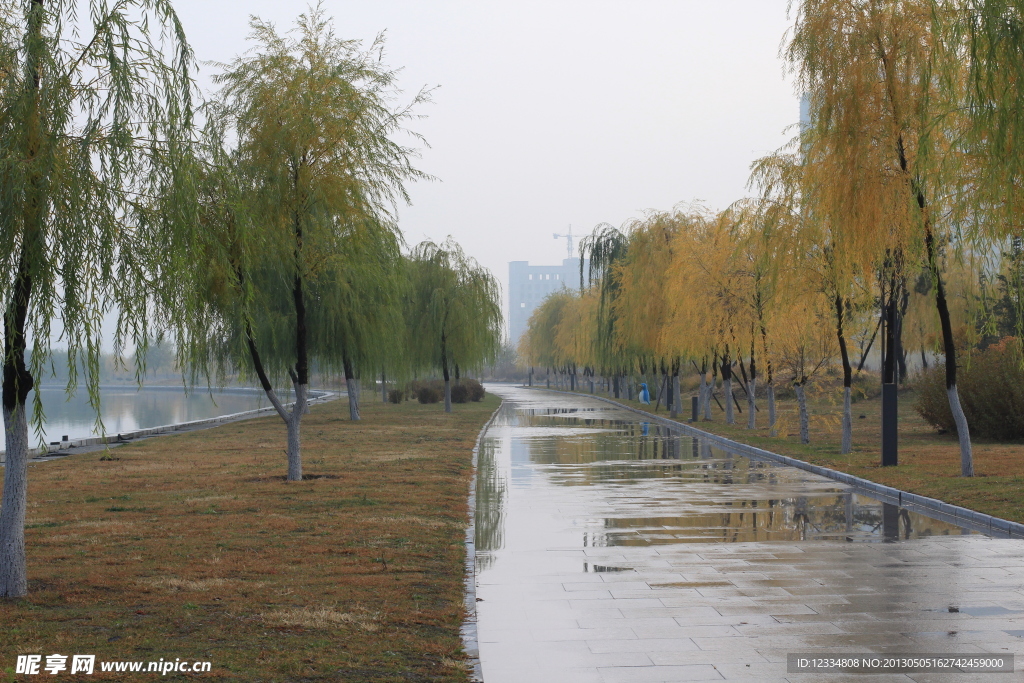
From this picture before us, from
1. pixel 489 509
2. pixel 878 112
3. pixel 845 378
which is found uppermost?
pixel 878 112

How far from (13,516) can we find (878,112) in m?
15.3

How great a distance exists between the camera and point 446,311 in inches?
1809

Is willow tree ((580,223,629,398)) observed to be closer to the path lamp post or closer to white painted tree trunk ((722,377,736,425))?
white painted tree trunk ((722,377,736,425))

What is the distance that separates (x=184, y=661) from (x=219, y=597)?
1970 mm

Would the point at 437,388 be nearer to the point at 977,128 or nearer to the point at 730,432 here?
the point at 730,432

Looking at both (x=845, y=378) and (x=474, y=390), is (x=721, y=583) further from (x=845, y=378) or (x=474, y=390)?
(x=474, y=390)

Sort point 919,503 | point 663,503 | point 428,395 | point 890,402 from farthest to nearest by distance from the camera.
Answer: point 428,395 < point 890,402 < point 663,503 < point 919,503

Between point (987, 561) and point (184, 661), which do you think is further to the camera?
point (987, 561)

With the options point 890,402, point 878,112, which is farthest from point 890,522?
point 878,112

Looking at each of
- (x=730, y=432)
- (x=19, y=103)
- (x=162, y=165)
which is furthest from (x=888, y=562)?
(x=730, y=432)

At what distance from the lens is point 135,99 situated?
28.1 ft

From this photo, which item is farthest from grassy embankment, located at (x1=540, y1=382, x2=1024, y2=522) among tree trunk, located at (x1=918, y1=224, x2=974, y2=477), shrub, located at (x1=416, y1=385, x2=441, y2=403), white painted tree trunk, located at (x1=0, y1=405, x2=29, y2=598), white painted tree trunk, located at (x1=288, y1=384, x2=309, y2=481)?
shrub, located at (x1=416, y1=385, x2=441, y2=403)

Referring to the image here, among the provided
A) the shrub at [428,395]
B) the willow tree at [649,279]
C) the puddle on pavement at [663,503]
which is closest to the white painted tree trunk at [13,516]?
the puddle on pavement at [663,503]

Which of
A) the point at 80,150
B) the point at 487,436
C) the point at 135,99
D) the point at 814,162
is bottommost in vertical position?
the point at 487,436
